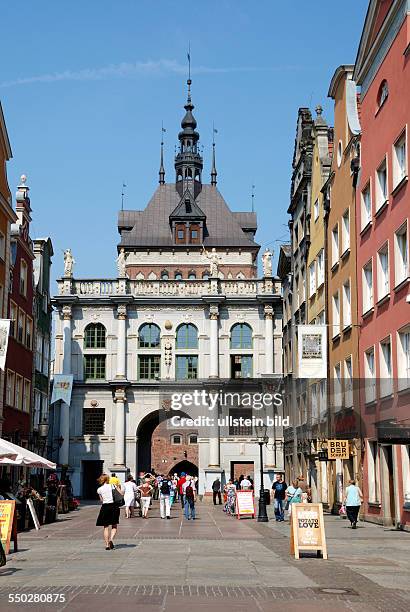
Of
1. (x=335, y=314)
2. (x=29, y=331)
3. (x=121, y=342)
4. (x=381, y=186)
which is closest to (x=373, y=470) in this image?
(x=335, y=314)

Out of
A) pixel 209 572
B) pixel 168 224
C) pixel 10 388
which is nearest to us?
pixel 209 572

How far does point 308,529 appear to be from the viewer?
19.0 m

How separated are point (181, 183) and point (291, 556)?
92.2m

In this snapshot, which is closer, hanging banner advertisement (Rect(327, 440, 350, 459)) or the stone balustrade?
hanging banner advertisement (Rect(327, 440, 350, 459))

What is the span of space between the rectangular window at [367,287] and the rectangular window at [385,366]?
235 centimetres

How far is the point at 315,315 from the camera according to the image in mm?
44094

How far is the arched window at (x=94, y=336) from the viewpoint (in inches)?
2554

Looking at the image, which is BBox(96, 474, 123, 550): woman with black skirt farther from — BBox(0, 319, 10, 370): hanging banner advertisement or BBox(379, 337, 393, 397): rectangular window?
BBox(0, 319, 10, 370): hanging banner advertisement

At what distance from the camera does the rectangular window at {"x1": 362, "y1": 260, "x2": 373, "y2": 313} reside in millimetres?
32500

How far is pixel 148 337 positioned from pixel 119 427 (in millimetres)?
6575

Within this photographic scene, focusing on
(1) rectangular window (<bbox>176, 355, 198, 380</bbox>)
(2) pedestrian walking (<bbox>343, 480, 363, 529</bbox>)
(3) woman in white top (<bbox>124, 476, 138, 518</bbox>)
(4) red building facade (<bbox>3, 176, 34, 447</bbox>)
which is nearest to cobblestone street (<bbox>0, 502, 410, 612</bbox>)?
(2) pedestrian walking (<bbox>343, 480, 363, 529</bbox>)

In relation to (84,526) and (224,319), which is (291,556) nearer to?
(84,526)

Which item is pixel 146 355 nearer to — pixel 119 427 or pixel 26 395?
pixel 119 427

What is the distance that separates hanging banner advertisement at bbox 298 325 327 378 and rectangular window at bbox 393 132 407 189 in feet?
23.6
